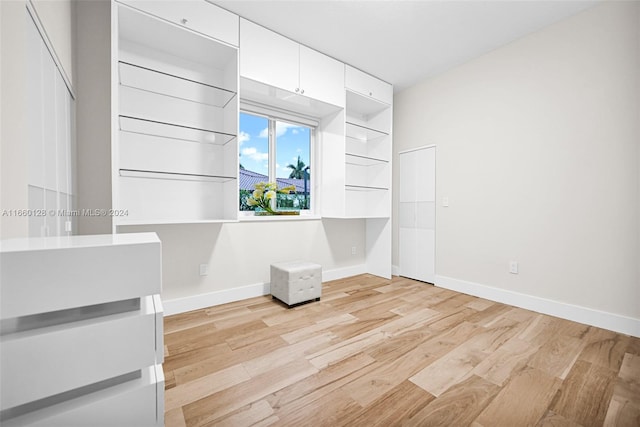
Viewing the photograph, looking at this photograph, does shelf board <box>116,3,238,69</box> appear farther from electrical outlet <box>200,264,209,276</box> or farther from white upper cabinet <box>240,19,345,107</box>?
electrical outlet <box>200,264,209,276</box>

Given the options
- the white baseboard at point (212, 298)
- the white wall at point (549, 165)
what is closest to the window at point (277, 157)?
the white baseboard at point (212, 298)

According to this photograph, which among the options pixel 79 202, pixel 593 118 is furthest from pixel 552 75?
pixel 79 202

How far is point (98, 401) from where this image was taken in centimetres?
64

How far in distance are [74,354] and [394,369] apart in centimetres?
156

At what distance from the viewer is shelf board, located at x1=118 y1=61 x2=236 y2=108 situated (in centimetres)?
222

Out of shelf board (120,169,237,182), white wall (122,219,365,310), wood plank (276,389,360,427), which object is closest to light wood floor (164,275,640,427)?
wood plank (276,389,360,427)

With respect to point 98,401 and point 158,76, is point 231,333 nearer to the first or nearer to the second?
point 98,401

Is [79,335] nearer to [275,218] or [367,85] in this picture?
[275,218]

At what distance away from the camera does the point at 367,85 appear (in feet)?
11.0

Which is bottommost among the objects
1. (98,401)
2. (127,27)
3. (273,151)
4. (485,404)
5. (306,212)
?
(485,404)

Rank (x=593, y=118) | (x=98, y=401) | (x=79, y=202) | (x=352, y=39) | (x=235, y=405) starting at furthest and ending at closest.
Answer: (x=352, y=39) < (x=593, y=118) < (x=79, y=202) < (x=235, y=405) < (x=98, y=401)

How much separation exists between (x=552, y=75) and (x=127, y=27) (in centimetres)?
359

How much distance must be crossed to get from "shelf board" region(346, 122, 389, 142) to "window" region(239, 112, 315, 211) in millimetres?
557

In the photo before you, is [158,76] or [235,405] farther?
[158,76]
